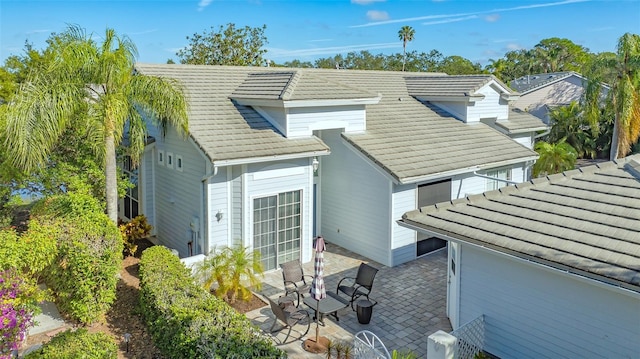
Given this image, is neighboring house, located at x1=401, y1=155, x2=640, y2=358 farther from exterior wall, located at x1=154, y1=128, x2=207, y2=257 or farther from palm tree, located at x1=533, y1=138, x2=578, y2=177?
palm tree, located at x1=533, y1=138, x2=578, y2=177

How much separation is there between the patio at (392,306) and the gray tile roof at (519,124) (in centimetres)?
885

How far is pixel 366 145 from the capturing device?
15172 mm

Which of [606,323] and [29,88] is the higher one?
[29,88]

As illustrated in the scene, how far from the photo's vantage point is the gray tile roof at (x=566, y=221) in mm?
7109

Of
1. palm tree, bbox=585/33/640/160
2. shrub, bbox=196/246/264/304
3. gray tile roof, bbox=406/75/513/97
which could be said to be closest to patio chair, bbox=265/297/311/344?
shrub, bbox=196/246/264/304

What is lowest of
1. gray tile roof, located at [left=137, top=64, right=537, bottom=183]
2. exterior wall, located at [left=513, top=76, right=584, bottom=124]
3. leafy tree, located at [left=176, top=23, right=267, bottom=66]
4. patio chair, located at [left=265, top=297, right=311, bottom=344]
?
patio chair, located at [left=265, top=297, right=311, bottom=344]

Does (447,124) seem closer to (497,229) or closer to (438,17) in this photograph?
(497,229)

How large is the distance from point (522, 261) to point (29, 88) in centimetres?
1159

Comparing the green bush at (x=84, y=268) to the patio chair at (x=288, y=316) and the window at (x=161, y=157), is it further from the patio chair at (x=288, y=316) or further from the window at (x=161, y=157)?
the window at (x=161, y=157)

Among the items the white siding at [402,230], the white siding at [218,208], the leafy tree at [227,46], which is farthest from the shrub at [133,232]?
the leafy tree at [227,46]

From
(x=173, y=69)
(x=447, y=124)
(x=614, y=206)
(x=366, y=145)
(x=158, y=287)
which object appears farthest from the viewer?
(x=447, y=124)

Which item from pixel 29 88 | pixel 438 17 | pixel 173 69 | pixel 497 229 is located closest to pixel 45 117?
pixel 29 88

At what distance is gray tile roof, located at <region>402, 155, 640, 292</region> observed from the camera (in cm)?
711

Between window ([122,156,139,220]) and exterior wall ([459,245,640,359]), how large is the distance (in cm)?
1214
